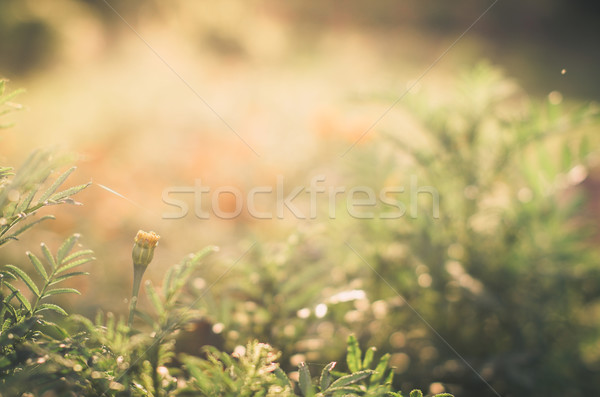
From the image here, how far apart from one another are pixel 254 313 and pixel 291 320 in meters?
0.06

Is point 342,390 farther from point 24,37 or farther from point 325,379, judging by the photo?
point 24,37

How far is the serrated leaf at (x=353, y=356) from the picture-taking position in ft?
1.60

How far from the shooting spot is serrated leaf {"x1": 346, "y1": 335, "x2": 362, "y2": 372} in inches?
19.2


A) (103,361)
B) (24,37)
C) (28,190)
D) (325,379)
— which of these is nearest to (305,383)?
(325,379)

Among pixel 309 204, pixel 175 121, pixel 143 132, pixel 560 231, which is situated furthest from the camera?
pixel 175 121

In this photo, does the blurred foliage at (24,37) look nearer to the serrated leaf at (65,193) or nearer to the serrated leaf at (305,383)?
the serrated leaf at (65,193)

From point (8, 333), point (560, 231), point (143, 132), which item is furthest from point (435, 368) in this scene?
point (143, 132)

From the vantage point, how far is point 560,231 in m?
0.92

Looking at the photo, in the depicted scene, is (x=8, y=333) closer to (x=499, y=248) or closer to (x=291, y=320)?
(x=291, y=320)

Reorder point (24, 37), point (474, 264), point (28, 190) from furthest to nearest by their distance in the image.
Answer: point (24, 37)
point (474, 264)
point (28, 190)
